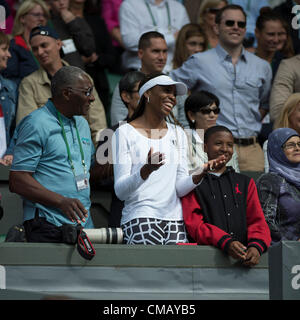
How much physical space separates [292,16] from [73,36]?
314cm

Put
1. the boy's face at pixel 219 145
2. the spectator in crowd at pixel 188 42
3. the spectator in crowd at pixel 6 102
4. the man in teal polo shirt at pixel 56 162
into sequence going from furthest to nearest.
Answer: the spectator in crowd at pixel 188 42
the spectator in crowd at pixel 6 102
the boy's face at pixel 219 145
the man in teal polo shirt at pixel 56 162

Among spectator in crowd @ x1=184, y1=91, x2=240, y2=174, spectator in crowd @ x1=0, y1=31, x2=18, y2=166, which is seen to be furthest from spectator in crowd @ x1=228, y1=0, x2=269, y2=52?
spectator in crowd @ x1=0, y1=31, x2=18, y2=166

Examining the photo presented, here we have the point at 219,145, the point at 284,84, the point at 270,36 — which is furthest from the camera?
the point at 270,36

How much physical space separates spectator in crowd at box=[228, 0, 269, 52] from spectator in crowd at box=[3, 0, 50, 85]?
2.76 metres

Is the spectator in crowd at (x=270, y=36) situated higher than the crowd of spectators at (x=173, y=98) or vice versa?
the spectator in crowd at (x=270, y=36)

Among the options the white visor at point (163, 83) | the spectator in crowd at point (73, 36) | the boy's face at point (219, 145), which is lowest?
the boy's face at point (219, 145)

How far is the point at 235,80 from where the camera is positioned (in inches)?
323

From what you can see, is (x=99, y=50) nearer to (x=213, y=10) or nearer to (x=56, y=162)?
(x=213, y=10)

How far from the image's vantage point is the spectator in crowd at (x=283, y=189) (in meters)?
6.06

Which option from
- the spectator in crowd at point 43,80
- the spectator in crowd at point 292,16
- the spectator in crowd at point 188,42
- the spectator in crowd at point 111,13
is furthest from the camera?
the spectator in crowd at point 111,13

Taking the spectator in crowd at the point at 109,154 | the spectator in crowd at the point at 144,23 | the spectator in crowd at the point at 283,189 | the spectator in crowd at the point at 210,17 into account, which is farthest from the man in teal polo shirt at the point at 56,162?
the spectator in crowd at the point at 210,17

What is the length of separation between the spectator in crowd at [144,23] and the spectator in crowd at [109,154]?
6.78 feet
